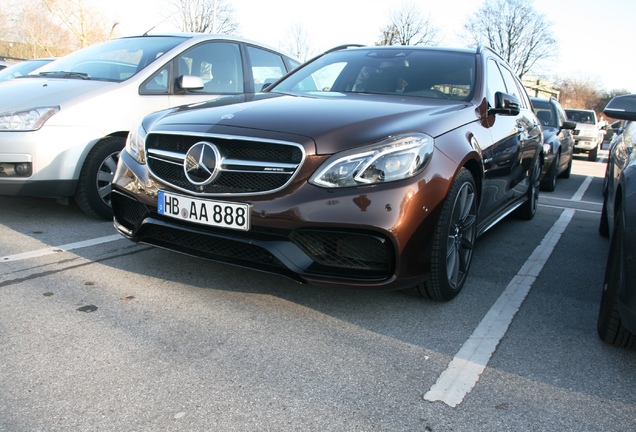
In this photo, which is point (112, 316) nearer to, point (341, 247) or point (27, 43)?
point (341, 247)

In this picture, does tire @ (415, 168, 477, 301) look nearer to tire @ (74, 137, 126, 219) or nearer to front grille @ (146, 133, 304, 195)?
front grille @ (146, 133, 304, 195)

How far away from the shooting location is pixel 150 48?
5.22 metres

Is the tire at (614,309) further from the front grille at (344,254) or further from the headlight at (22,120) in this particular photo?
the headlight at (22,120)

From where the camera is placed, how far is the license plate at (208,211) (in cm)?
273

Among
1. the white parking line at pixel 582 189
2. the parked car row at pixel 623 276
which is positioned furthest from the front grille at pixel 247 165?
the white parking line at pixel 582 189

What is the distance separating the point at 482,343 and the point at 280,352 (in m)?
0.97

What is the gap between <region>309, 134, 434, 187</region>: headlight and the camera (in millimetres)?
2656

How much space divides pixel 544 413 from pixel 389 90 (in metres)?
2.46

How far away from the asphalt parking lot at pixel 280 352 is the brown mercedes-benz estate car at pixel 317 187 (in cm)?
28

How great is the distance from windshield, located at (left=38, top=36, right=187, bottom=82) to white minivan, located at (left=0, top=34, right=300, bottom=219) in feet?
0.04

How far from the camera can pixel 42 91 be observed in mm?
4484

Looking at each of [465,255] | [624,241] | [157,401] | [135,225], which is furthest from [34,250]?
[624,241]

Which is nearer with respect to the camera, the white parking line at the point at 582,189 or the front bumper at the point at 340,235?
the front bumper at the point at 340,235

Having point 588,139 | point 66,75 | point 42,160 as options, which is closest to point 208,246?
point 42,160
